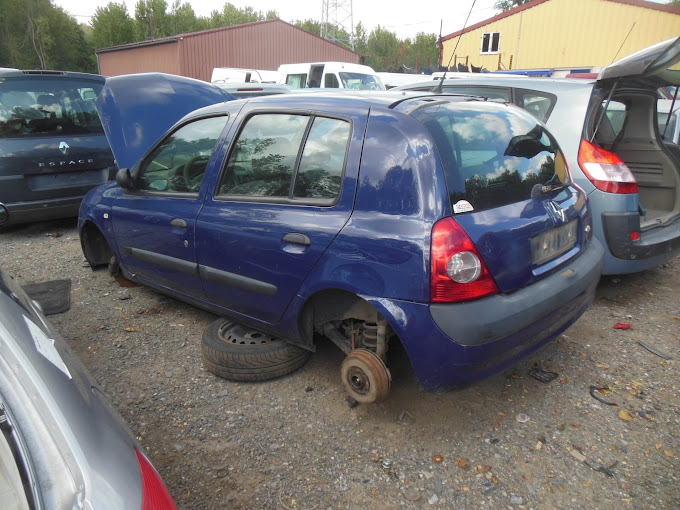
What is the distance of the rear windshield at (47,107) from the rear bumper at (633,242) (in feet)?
19.6

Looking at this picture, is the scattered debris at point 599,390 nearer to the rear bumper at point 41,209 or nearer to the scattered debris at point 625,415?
the scattered debris at point 625,415

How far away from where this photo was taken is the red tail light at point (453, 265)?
217 cm

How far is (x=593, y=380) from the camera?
2.98 m

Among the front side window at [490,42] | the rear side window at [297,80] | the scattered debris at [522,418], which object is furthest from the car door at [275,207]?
the front side window at [490,42]

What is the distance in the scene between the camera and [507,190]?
2.50 m

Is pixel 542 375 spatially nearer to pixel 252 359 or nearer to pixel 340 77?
pixel 252 359

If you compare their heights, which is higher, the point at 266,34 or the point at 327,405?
the point at 266,34

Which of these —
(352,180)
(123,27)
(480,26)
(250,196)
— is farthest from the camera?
(123,27)

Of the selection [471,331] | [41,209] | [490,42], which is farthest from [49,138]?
[490,42]

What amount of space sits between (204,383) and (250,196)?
46.7 inches

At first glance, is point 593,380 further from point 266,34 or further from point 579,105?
point 266,34

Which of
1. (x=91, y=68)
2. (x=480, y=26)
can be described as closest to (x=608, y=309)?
(x=480, y=26)

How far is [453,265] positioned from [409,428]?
0.97m

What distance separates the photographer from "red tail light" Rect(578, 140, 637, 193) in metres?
3.68
